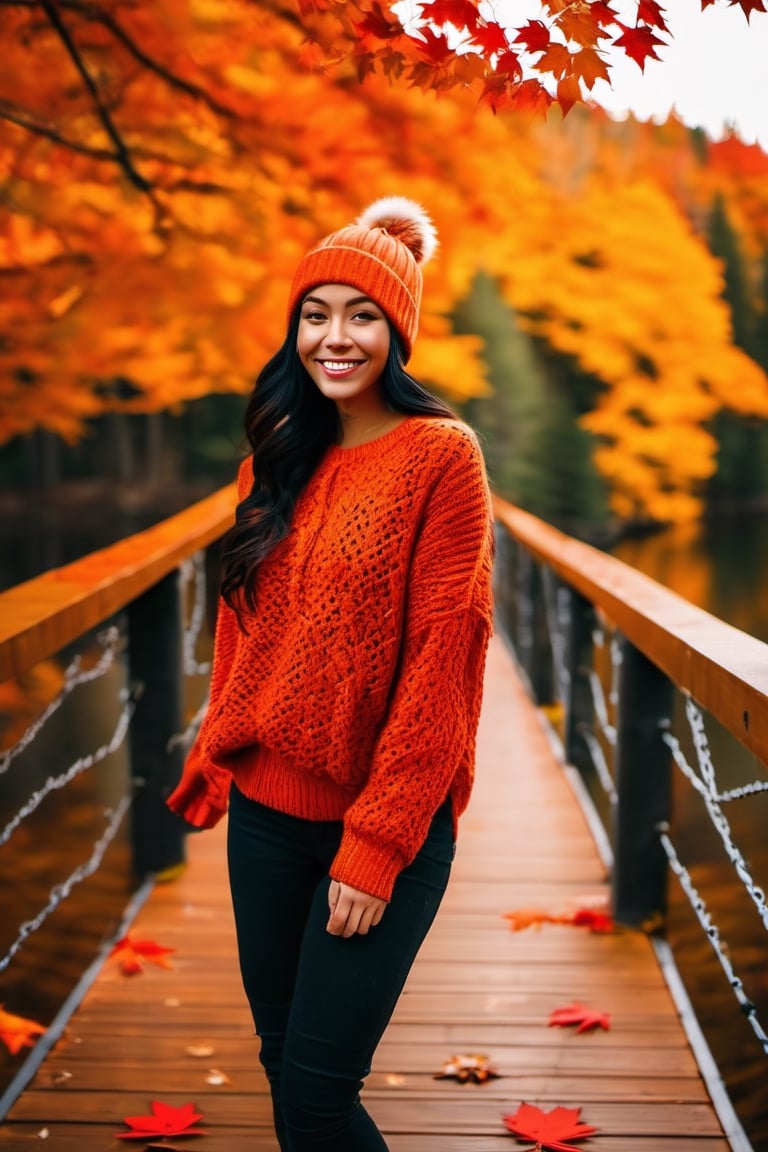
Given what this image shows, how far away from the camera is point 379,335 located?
1667 millimetres

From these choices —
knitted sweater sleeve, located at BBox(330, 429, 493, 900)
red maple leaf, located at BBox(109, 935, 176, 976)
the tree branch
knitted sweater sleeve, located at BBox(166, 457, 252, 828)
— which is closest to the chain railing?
knitted sweater sleeve, located at BBox(330, 429, 493, 900)

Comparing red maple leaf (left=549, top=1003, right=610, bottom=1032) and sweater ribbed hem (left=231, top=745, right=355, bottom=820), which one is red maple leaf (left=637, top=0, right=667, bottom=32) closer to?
sweater ribbed hem (left=231, top=745, right=355, bottom=820)

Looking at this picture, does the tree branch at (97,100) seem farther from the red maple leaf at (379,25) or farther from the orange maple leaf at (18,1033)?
the orange maple leaf at (18,1033)

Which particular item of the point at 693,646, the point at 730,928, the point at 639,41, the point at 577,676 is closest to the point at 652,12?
the point at 639,41

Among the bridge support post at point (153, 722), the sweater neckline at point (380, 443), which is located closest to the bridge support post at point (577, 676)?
the bridge support post at point (153, 722)

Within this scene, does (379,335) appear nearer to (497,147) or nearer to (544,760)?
(544,760)

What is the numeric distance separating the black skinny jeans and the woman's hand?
0.03 metres

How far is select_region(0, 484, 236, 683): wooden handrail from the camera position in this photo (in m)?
1.98

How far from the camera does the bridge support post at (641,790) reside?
3049 mm

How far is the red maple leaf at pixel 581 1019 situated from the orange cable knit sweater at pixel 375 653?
3.69 ft

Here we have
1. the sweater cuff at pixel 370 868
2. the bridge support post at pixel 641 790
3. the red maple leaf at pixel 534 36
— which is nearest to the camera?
the sweater cuff at pixel 370 868

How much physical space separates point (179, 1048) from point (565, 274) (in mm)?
14326

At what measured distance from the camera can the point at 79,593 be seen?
7.77 feet

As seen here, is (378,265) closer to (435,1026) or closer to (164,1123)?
(164,1123)
